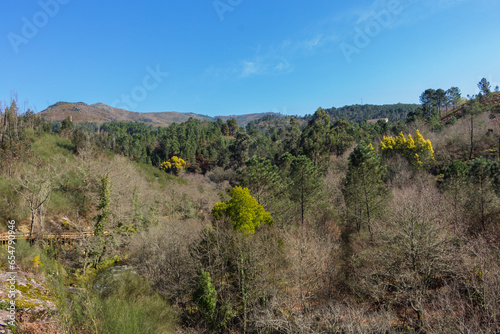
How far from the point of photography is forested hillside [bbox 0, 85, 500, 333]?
374 inches

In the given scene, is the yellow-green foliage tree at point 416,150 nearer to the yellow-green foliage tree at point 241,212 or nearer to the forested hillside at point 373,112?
the yellow-green foliage tree at point 241,212

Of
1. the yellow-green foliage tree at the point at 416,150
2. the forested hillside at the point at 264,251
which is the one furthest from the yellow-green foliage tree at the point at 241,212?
the yellow-green foliage tree at the point at 416,150

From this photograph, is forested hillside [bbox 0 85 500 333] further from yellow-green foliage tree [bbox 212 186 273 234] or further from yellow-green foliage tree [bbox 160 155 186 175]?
yellow-green foliage tree [bbox 160 155 186 175]

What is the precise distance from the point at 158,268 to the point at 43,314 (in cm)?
1307

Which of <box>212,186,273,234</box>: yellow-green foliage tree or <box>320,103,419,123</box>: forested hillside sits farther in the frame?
<box>320,103,419,123</box>: forested hillside

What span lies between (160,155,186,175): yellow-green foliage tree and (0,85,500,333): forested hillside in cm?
2944

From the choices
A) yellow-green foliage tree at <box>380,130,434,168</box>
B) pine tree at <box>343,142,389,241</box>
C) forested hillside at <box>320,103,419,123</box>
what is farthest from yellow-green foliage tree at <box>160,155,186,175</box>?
forested hillside at <box>320,103,419,123</box>

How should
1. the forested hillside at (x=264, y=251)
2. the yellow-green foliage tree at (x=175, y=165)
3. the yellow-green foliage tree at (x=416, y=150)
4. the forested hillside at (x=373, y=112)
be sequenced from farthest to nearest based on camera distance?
the forested hillside at (x=373, y=112) → the yellow-green foliage tree at (x=175, y=165) → the yellow-green foliage tree at (x=416, y=150) → the forested hillside at (x=264, y=251)

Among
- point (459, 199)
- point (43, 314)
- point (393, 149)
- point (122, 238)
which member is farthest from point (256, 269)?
point (393, 149)

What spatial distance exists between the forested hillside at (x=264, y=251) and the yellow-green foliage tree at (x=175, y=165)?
29.4m

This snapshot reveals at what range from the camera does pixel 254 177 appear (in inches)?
998

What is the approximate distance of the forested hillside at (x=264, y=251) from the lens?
9.50 meters

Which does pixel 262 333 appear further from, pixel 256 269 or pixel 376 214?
pixel 376 214

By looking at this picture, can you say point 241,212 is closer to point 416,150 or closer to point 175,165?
point 416,150
